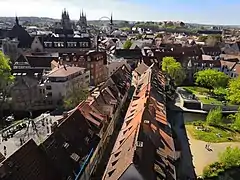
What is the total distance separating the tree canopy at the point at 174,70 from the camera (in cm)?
6831

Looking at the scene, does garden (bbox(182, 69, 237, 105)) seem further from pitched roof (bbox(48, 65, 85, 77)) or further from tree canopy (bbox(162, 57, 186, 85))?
pitched roof (bbox(48, 65, 85, 77))

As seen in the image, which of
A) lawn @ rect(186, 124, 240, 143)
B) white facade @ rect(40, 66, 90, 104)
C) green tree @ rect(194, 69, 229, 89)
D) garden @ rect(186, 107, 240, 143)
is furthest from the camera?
green tree @ rect(194, 69, 229, 89)

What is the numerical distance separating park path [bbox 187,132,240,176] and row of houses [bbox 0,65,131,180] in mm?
10581

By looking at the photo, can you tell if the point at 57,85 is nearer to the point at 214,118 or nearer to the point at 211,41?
the point at 214,118

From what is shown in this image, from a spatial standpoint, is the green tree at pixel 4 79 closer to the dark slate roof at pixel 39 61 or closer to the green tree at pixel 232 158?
the dark slate roof at pixel 39 61

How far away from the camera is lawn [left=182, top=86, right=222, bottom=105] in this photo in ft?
192

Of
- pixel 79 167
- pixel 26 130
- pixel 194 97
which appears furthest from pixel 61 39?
pixel 79 167

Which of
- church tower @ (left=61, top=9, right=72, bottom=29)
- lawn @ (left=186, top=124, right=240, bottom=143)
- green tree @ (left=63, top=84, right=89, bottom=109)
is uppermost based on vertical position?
church tower @ (left=61, top=9, right=72, bottom=29)

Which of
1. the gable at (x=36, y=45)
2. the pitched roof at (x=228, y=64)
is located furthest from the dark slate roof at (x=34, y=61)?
the pitched roof at (x=228, y=64)

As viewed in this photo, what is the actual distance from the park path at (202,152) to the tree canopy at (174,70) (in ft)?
91.5

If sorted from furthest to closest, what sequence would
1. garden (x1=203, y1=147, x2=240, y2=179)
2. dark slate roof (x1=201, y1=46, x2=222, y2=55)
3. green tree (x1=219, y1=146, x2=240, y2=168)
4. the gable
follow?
dark slate roof (x1=201, y1=46, x2=222, y2=55)
the gable
green tree (x1=219, y1=146, x2=240, y2=168)
garden (x1=203, y1=147, x2=240, y2=179)

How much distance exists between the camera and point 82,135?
2720cm

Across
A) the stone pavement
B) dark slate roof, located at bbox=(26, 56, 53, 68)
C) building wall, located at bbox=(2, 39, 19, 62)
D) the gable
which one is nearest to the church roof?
the gable

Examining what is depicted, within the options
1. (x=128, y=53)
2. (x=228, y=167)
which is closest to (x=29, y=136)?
(x=228, y=167)
